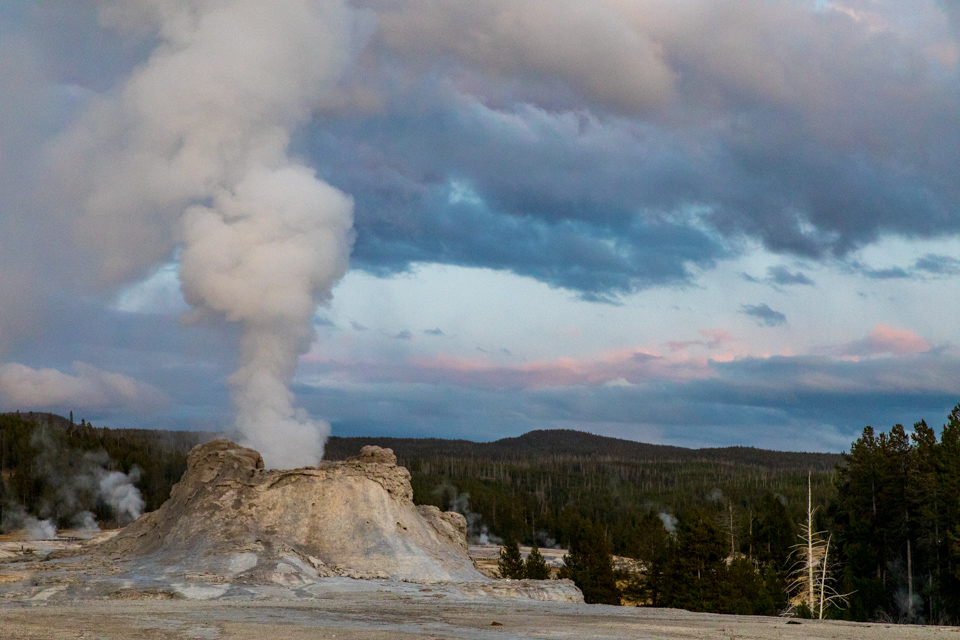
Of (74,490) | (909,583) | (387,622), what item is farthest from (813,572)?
(74,490)

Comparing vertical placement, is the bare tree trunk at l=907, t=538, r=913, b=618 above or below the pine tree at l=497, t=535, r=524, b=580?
above

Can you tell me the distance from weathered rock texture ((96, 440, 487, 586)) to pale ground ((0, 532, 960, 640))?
16.5 ft

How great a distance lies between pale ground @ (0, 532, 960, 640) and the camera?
20438mm

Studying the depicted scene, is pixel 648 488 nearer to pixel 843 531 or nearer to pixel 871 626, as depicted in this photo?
pixel 843 531

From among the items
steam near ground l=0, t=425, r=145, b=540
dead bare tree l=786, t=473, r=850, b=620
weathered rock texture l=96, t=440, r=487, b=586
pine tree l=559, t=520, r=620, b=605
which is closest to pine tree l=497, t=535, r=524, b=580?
pine tree l=559, t=520, r=620, b=605

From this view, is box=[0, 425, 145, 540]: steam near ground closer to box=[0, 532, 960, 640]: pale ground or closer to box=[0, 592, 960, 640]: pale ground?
box=[0, 532, 960, 640]: pale ground

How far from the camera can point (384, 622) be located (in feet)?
78.1

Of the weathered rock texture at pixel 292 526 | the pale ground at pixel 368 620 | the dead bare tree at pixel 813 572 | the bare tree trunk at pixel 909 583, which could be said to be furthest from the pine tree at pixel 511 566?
the pale ground at pixel 368 620

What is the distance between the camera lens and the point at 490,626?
22.9 m

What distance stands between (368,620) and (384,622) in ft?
2.42

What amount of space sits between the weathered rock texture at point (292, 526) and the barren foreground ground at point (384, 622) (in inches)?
260

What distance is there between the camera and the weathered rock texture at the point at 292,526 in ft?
124

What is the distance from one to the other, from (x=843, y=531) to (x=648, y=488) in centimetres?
12642

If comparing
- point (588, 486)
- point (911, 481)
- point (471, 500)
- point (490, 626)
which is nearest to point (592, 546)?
point (911, 481)
